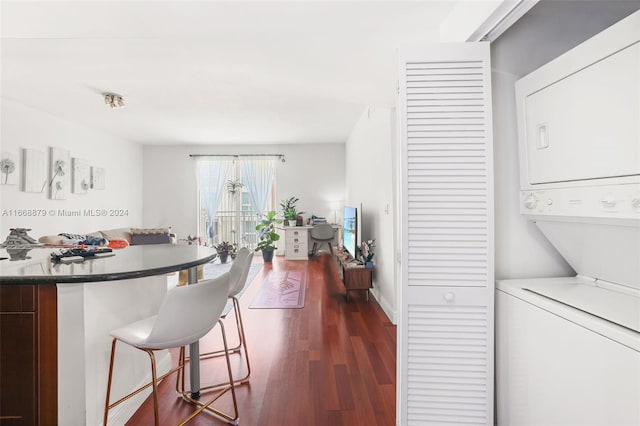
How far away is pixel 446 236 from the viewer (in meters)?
1.62

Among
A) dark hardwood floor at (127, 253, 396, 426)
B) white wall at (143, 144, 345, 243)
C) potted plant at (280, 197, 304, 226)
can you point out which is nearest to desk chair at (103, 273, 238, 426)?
dark hardwood floor at (127, 253, 396, 426)

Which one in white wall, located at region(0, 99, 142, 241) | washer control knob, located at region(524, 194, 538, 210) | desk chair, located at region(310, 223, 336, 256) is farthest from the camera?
desk chair, located at region(310, 223, 336, 256)

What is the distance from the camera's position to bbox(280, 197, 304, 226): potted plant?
7.12m

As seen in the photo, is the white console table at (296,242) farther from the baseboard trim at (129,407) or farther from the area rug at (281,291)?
the baseboard trim at (129,407)

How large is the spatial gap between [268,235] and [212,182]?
1981 mm

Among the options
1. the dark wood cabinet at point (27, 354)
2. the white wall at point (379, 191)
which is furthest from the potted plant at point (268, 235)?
the dark wood cabinet at point (27, 354)

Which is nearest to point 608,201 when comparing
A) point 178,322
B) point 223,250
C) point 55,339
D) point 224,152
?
point 178,322

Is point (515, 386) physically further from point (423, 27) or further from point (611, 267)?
point (423, 27)

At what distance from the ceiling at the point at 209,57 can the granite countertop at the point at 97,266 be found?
4.68 feet

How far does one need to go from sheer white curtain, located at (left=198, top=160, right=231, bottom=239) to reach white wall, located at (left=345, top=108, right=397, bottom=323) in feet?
11.6

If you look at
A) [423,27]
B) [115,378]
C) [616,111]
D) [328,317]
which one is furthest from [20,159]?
[616,111]

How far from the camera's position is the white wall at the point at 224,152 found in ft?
24.6

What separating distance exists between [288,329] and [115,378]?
1.64 metres

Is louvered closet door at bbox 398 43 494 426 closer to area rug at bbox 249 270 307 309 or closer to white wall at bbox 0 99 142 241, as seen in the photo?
area rug at bbox 249 270 307 309
